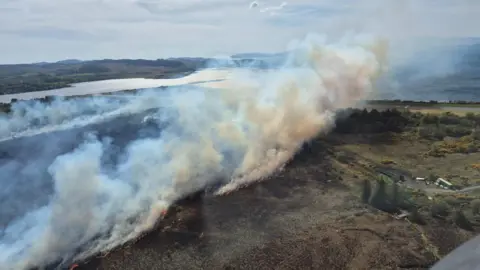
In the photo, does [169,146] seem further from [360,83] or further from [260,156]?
[360,83]

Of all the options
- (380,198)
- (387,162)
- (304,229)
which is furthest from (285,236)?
(387,162)

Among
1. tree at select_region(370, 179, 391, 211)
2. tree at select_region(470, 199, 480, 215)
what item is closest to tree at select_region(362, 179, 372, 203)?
tree at select_region(370, 179, 391, 211)

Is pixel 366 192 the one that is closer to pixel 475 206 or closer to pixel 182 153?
pixel 475 206

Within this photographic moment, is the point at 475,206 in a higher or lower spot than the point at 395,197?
lower

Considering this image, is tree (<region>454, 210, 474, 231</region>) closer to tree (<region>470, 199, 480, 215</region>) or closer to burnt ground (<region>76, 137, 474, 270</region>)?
burnt ground (<region>76, 137, 474, 270</region>)

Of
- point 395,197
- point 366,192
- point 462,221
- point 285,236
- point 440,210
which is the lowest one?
point 285,236

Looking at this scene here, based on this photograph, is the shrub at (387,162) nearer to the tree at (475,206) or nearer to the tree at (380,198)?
the tree at (380,198)

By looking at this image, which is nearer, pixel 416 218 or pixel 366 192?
pixel 416 218
